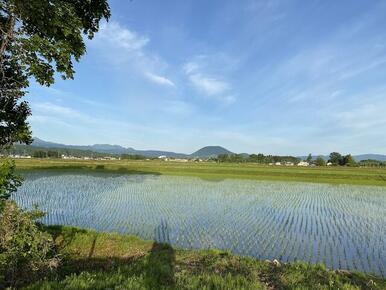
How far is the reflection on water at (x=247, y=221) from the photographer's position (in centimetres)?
1487

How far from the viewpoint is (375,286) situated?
9.09 m

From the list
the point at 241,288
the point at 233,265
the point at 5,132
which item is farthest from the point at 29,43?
the point at 233,265

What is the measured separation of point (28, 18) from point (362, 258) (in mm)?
15054

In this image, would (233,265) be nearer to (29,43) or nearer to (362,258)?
(362,258)

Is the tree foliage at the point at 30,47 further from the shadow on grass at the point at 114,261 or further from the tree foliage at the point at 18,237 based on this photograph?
the shadow on grass at the point at 114,261

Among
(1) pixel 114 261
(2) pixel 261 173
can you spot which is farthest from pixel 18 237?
(2) pixel 261 173

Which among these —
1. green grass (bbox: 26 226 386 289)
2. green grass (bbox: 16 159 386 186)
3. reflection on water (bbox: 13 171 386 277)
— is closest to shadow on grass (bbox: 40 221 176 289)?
green grass (bbox: 26 226 386 289)

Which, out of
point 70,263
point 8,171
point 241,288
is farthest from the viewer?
point 70,263

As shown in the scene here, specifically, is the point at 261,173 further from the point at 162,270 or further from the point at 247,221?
the point at 162,270

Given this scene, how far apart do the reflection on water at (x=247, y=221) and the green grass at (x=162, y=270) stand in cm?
234

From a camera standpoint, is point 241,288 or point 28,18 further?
point 28,18

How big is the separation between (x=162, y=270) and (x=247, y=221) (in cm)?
1297

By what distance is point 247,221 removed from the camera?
20766 mm

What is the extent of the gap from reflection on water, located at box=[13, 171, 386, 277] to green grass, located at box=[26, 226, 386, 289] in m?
2.34
